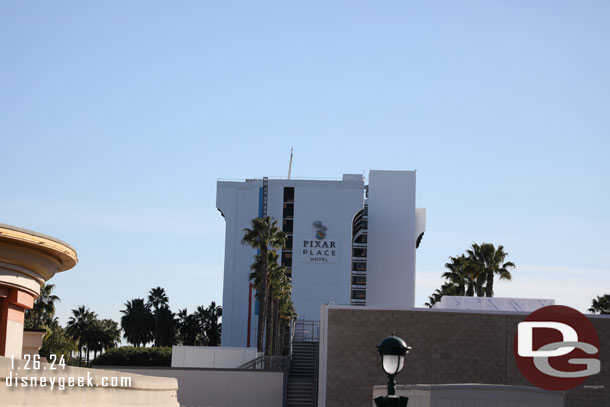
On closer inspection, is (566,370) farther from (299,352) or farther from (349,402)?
(299,352)

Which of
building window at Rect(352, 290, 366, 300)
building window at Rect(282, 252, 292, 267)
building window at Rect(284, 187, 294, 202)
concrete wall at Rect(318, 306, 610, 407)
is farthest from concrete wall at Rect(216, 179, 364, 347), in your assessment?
concrete wall at Rect(318, 306, 610, 407)

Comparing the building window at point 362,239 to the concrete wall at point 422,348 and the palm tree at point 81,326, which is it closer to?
the palm tree at point 81,326

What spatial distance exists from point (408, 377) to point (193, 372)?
468 inches

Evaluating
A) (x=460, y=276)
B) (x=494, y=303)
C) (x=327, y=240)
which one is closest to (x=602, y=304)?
(x=460, y=276)

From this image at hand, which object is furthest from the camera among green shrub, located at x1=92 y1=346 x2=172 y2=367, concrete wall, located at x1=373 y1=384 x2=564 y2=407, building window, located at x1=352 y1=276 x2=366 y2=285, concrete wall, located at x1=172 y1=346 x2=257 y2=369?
building window, located at x1=352 y1=276 x2=366 y2=285

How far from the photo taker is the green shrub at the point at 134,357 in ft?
277

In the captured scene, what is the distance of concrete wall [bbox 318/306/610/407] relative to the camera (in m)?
40.2

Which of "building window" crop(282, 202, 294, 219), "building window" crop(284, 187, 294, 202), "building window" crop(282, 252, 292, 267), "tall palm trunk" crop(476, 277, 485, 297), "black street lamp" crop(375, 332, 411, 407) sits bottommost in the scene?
"black street lamp" crop(375, 332, 411, 407)

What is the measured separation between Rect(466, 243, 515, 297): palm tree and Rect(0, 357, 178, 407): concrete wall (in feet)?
191

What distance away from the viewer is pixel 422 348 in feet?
133

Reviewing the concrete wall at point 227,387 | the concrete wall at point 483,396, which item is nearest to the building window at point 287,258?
the concrete wall at point 227,387

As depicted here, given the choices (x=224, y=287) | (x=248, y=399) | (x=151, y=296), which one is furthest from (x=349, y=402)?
(x=224, y=287)

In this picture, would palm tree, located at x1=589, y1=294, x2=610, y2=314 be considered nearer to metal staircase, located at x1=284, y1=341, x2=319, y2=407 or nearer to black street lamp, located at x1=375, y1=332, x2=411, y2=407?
metal staircase, located at x1=284, y1=341, x2=319, y2=407

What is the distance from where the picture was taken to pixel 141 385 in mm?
11969
